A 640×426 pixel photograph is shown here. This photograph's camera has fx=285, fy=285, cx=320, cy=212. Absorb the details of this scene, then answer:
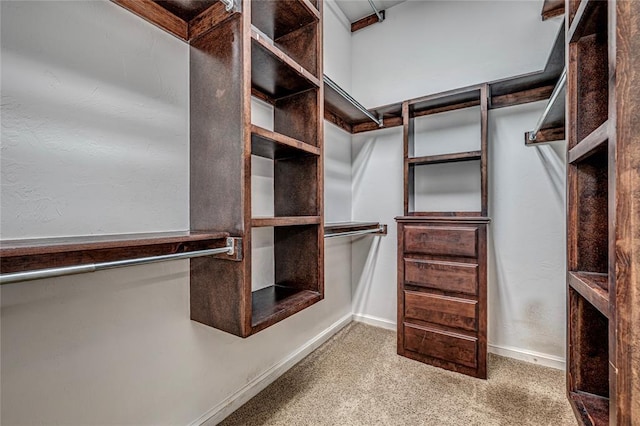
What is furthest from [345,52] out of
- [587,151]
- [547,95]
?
[587,151]

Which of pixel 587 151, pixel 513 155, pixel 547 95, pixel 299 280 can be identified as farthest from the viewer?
pixel 513 155

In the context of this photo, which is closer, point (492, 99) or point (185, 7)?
point (185, 7)

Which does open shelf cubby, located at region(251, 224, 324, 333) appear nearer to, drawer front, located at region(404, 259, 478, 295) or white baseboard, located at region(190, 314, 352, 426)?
white baseboard, located at region(190, 314, 352, 426)

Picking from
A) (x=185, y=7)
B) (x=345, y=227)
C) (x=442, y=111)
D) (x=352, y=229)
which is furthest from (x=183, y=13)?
(x=442, y=111)

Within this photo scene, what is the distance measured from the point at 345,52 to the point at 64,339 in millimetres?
2870

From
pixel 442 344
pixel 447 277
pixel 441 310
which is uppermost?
pixel 447 277

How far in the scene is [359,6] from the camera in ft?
8.50

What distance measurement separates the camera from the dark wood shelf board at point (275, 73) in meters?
1.24

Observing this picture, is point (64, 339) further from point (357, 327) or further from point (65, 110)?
point (357, 327)

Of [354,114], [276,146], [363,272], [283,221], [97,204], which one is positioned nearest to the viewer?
[97,204]

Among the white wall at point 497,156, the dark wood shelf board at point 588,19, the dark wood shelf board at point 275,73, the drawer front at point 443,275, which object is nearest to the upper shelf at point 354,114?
the white wall at point 497,156

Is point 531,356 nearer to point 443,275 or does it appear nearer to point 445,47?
point 443,275

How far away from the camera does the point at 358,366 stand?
6.64ft

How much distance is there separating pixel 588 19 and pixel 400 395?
1.90 metres
